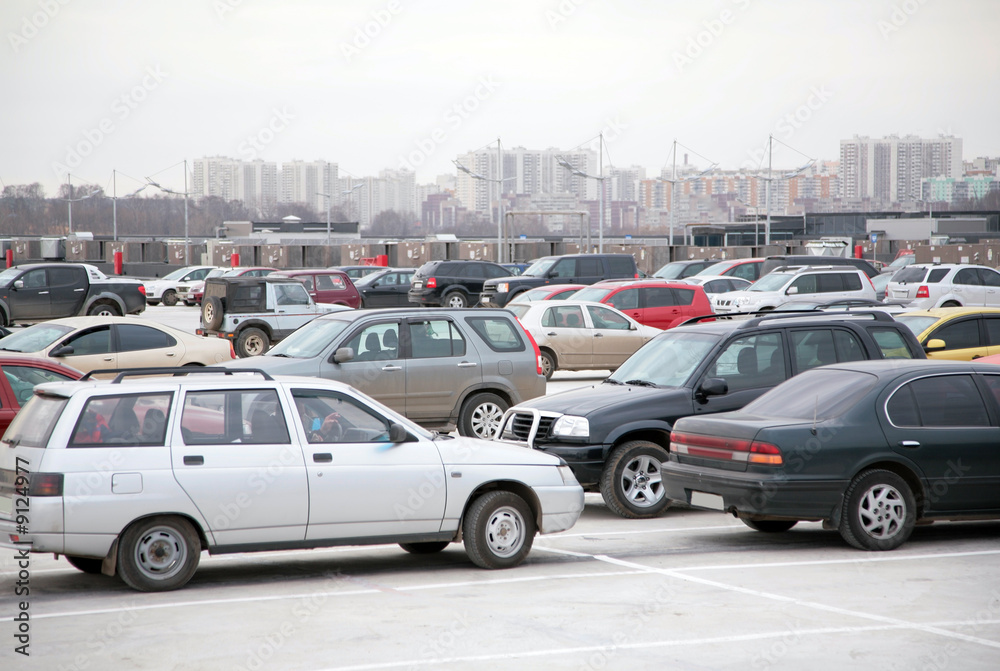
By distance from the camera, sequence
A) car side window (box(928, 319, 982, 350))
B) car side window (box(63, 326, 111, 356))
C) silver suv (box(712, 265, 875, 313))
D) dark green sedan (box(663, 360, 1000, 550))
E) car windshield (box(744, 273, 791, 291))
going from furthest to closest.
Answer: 1. car windshield (box(744, 273, 791, 291))
2. silver suv (box(712, 265, 875, 313))
3. car side window (box(928, 319, 982, 350))
4. car side window (box(63, 326, 111, 356))
5. dark green sedan (box(663, 360, 1000, 550))

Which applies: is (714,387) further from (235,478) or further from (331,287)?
(331,287)

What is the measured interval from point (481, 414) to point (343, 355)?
199 cm

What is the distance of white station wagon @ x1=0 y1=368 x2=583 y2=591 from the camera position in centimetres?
677

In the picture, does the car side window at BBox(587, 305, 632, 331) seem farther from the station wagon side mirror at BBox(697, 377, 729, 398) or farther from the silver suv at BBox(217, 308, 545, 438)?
the station wagon side mirror at BBox(697, 377, 729, 398)

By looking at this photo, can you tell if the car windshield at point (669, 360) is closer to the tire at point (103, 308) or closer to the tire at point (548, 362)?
the tire at point (548, 362)

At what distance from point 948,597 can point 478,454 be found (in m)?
3.41

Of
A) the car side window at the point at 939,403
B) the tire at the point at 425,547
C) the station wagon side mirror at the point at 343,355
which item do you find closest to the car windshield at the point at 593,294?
the station wagon side mirror at the point at 343,355

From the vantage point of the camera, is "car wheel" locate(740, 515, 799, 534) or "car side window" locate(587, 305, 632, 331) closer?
"car wheel" locate(740, 515, 799, 534)

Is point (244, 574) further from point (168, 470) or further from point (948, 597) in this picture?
point (948, 597)

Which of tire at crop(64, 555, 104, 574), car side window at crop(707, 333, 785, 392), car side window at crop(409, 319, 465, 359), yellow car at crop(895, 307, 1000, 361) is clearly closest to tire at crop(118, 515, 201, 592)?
tire at crop(64, 555, 104, 574)

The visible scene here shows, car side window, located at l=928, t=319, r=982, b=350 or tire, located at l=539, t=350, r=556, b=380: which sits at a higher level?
car side window, located at l=928, t=319, r=982, b=350

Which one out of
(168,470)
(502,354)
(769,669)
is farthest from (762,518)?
(502,354)

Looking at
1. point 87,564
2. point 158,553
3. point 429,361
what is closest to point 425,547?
point 158,553

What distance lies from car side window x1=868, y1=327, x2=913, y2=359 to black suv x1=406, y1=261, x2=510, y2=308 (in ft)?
77.4
